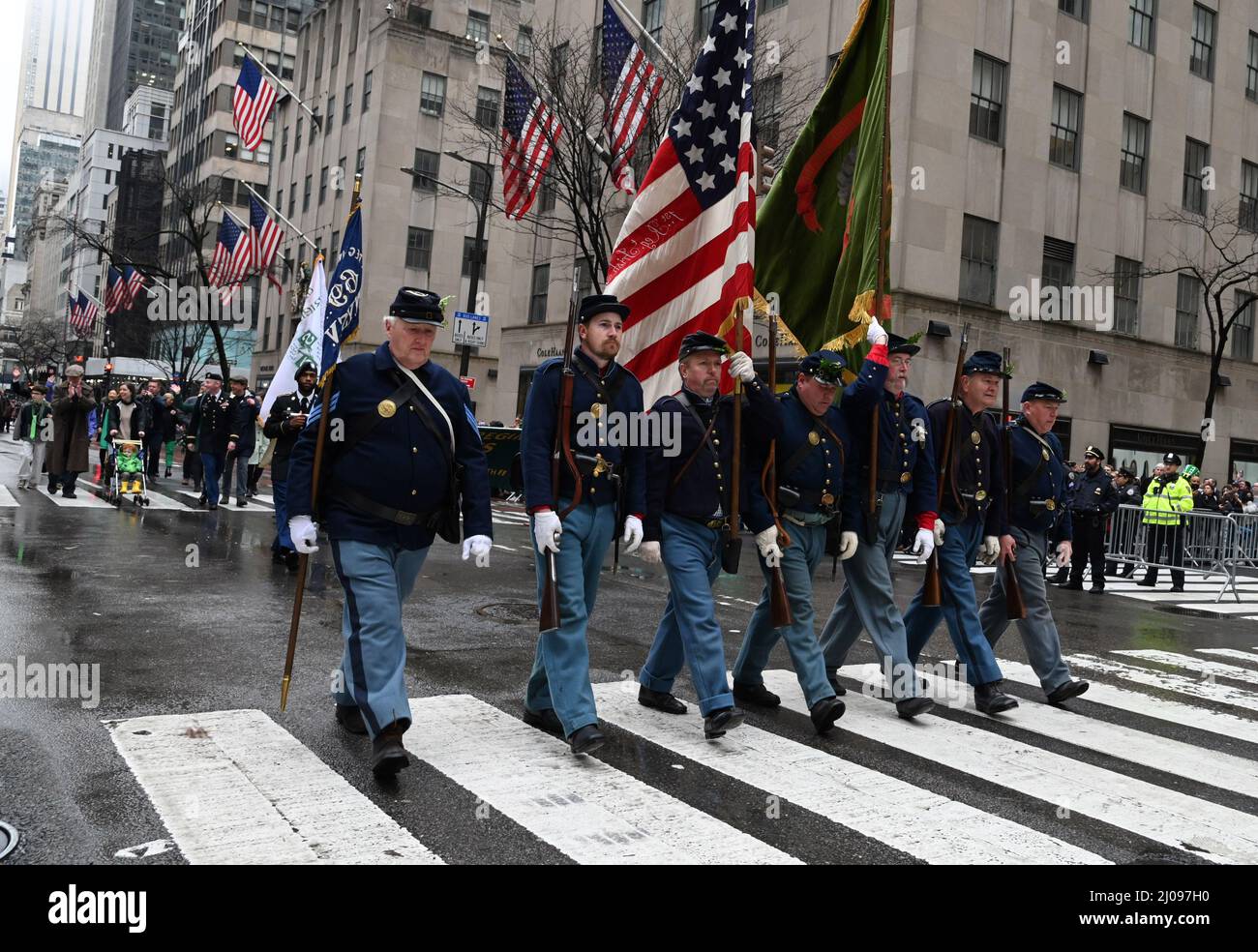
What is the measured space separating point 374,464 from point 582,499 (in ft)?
3.48

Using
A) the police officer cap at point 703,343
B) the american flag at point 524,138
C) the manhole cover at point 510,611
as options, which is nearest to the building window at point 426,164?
the american flag at point 524,138

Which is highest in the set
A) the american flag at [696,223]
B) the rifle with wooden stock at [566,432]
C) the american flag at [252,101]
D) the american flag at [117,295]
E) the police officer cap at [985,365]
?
the american flag at [252,101]

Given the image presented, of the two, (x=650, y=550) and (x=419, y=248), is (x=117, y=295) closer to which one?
(x=419, y=248)

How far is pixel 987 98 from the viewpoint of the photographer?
27078 mm

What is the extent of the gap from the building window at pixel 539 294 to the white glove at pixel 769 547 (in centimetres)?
3105

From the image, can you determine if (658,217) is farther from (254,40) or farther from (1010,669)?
(254,40)

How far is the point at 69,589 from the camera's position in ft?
31.3

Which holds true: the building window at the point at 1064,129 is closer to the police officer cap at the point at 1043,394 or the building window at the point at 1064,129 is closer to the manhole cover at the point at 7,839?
the police officer cap at the point at 1043,394

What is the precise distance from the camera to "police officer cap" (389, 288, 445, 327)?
17.6 ft

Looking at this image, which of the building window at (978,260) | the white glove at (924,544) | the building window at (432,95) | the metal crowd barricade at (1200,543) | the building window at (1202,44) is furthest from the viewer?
the building window at (432,95)

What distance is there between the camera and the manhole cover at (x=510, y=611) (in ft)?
30.8

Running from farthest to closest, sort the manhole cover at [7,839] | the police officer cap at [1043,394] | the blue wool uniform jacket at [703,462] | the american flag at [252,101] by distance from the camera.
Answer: the american flag at [252,101], the police officer cap at [1043,394], the blue wool uniform jacket at [703,462], the manhole cover at [7,839]

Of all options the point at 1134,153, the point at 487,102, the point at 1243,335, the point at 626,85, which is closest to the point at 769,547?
the point at 626,85

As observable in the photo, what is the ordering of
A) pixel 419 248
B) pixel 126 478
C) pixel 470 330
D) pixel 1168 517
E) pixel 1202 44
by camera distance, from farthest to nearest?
pixel 419 248 → pixel 1202 44 → pixel 470 330 → pixel 126 478 → pixel 1168 517
